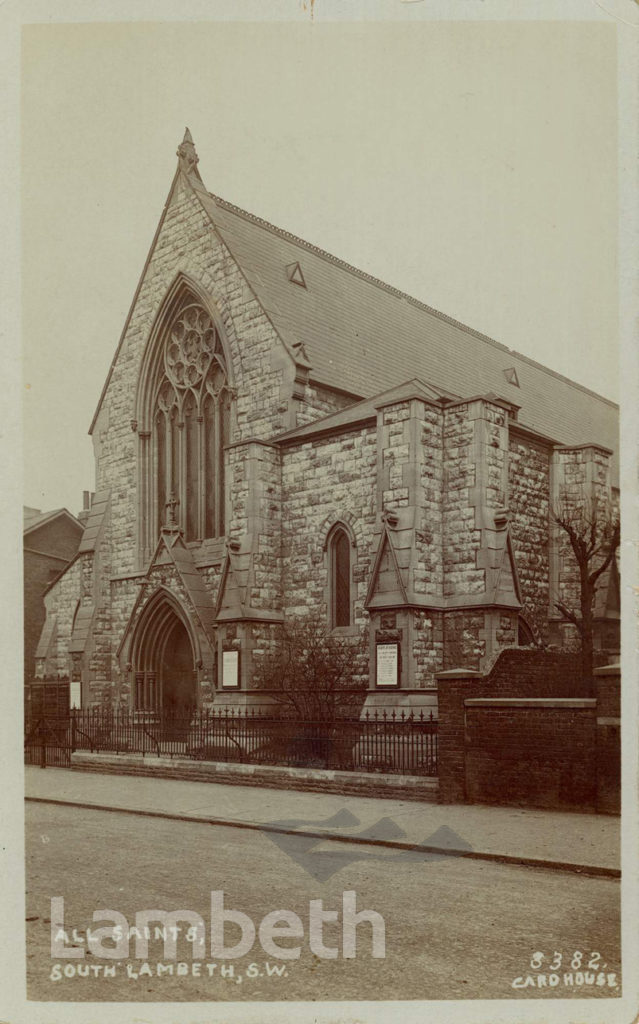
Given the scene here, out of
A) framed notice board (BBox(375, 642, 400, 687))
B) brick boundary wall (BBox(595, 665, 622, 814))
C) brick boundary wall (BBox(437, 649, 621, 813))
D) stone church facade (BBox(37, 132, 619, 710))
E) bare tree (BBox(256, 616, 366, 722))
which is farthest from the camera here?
bare tree (BBox(256, 616, 366, 722))

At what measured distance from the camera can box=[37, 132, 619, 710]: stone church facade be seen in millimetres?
18828

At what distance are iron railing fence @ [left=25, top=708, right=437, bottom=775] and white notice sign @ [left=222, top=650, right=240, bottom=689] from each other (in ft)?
1.94

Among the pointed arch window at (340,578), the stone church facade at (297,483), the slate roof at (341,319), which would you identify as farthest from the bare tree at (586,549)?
the pointed arch window at (340,578)

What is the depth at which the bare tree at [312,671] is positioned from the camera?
19297 millimetres

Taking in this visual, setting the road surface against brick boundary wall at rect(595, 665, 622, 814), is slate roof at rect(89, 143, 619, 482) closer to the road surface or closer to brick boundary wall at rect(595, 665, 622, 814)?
brick boundary wall at rect(595, 665, 622, 814)

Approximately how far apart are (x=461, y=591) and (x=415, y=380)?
435cm

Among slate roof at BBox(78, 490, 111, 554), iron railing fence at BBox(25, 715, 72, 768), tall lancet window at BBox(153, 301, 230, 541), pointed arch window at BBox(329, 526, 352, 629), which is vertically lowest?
iron railing fence at BBox(25, 715, 72, 768)

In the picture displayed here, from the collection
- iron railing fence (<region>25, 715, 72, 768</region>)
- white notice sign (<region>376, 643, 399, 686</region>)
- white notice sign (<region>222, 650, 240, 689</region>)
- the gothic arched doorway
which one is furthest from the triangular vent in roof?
iron railing fence (<region>25, 715, 72, 768</region>)

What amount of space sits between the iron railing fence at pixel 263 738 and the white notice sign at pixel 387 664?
0.72 m

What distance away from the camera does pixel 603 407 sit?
321 inches

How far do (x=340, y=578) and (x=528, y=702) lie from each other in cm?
873

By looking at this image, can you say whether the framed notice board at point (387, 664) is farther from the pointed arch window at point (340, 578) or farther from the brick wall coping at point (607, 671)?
the brick wall coping at point (607, 671)

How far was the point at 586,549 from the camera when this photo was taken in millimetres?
18359

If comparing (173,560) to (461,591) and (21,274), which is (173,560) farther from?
(21,274)
